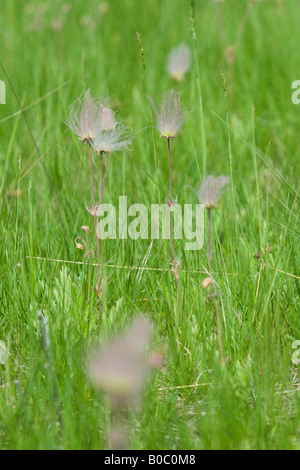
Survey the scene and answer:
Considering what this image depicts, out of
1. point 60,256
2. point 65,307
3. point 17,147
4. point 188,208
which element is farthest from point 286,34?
point 65,307

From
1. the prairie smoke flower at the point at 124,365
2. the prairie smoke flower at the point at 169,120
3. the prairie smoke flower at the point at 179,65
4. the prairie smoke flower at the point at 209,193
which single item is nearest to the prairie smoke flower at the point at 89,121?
the prairie smoke flower at the point at 169,120

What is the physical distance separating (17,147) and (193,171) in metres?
0.87

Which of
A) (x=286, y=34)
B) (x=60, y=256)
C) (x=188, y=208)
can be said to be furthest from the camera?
(x=286, y=34)

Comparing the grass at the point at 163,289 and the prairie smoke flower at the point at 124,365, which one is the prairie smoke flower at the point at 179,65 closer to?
the grass at the point at 163,289

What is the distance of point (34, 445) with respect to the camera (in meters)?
1.40

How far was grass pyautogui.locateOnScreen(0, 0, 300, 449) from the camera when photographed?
4.73ft

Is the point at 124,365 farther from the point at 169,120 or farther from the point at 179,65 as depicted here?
the point at 179,65

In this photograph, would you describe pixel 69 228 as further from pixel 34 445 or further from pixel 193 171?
pixel 34 445

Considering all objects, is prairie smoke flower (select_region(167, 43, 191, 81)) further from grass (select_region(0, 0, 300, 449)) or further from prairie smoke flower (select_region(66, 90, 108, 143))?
prairie smoke flower (select_region(66, 90, 108, 143))

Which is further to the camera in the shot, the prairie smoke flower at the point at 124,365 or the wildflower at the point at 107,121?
the wildflower at the point at 107,121

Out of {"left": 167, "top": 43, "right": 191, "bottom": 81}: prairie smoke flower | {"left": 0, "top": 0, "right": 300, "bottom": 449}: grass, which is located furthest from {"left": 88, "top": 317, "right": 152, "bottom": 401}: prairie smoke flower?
{"left": 167, "top": 43, "right": 191, "bottom": 81}: prairie smoke flower

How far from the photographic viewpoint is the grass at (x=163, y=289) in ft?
→ 4.73

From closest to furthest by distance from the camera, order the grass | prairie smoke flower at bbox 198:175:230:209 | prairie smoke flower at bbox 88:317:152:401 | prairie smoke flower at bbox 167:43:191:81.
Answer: prairie smoke flower at bbox 88:317:152:401 → the grass → prairie smoke flower at bbox 198:175:230:209 → prairie smoke flower at bbox 167:43:191:81

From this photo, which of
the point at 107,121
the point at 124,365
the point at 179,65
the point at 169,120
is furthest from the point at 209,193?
the point at 179,65
